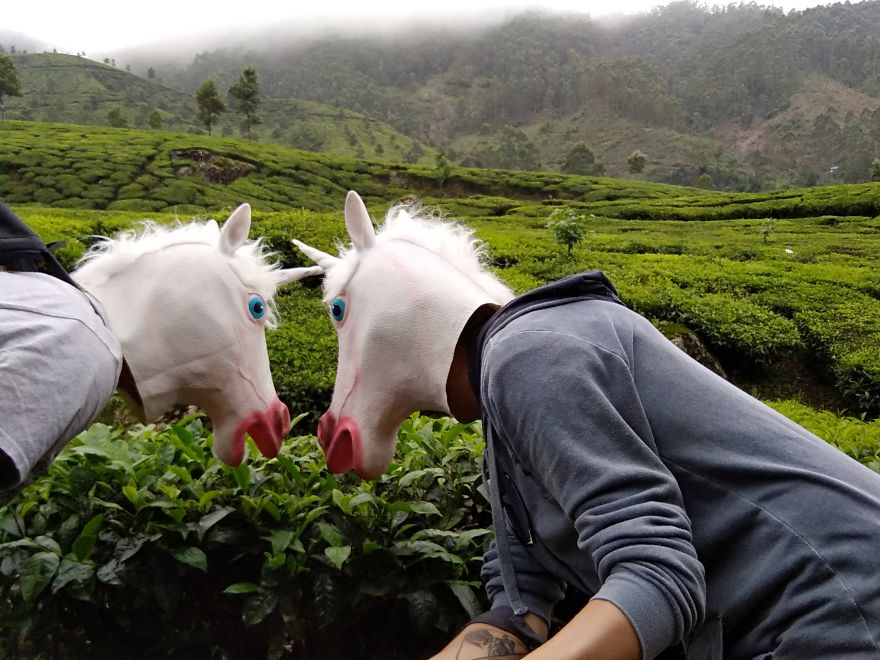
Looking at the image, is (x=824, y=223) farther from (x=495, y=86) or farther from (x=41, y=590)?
(x=495, y=86)

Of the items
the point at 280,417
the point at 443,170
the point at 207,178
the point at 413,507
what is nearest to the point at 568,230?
the point at 413,507

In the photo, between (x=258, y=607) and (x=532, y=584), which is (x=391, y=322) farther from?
(x=258, y=607)

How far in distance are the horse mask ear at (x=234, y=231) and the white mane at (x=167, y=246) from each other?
2 cm

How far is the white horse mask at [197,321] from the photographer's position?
69.1 inches

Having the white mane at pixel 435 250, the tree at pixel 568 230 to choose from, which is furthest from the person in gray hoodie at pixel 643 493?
the tree at pixel 568 230

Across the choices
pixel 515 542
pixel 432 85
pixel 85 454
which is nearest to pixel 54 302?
pixel 85 454

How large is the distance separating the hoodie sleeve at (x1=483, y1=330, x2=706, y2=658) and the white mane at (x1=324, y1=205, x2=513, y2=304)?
0.45 meters

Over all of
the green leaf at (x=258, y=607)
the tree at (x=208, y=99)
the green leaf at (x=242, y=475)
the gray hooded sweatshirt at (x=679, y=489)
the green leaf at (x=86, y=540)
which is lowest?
the green leaf at (x=258, y=607)

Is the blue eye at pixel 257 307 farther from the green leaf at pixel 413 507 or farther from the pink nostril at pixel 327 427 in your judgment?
the green leaf at pixel 413 507

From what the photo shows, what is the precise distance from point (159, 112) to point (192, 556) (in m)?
59.2

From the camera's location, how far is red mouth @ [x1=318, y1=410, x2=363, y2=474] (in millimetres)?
1622

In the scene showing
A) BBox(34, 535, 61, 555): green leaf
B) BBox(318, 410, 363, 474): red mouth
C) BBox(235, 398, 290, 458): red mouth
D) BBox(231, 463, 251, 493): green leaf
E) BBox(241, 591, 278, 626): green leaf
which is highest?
BBox(318, 410, 363, 474): red mouth

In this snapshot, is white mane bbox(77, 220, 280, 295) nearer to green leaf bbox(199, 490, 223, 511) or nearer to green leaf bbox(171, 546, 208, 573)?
green leaf bbox(199, 490, 223, 511)

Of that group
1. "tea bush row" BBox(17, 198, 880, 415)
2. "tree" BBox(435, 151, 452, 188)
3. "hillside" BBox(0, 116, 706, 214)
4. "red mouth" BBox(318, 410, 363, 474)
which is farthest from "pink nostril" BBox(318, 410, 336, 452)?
"tree" BBox(435, 151, 452, 188)
